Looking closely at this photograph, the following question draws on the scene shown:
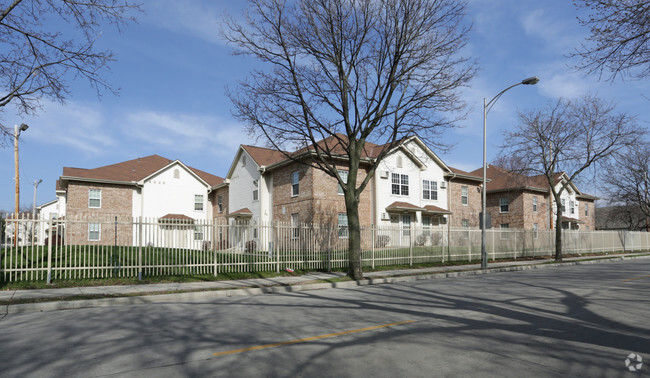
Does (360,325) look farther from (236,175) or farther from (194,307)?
(236,175)

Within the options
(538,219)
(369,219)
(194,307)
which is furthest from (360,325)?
(538,219)

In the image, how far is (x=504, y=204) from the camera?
43781 millimetres

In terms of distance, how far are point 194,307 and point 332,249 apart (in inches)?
369

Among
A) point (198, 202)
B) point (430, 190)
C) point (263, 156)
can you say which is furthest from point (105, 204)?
point (430, 190)

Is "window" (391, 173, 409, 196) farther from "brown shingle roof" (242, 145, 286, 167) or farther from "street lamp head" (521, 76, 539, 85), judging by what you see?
"street lamp head" (521, 76, 539, 85)

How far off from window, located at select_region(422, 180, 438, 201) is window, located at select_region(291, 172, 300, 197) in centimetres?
996

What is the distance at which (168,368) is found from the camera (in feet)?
17.1

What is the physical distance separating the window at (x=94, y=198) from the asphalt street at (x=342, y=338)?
25387 mm

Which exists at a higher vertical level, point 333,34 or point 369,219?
point 333,34

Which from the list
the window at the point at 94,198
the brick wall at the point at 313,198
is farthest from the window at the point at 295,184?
the window at the point at 94,198

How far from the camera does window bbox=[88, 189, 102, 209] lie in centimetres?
3262

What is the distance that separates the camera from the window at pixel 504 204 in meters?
43.5

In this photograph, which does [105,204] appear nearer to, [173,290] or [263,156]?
[263,156]

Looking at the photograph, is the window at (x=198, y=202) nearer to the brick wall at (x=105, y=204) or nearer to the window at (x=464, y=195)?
the brick wall at (x=105, y=204)
